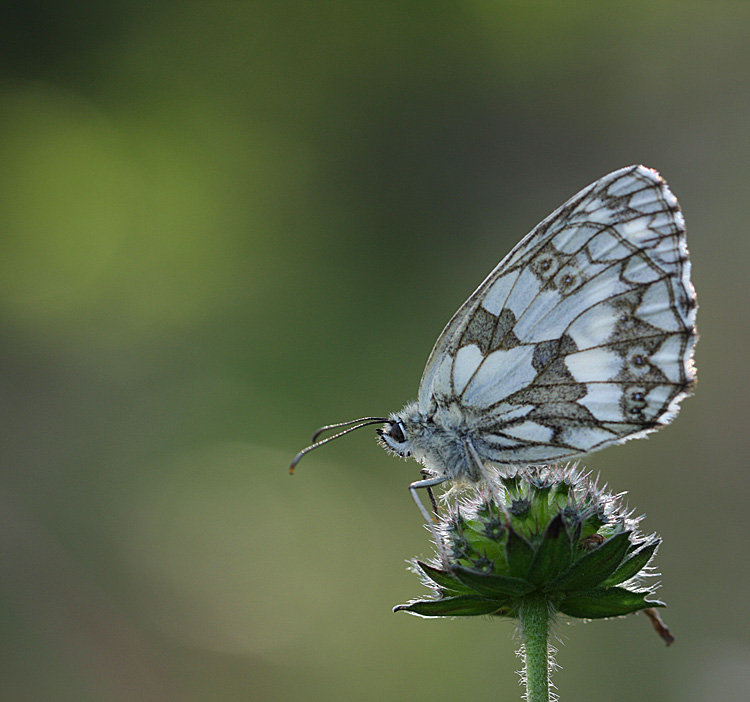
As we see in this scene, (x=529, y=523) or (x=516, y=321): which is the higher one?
(x=516, y=321)

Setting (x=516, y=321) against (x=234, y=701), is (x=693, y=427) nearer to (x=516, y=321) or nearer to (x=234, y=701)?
(x=234, y=701)

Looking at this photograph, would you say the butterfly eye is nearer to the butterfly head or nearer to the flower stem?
the butterfly head

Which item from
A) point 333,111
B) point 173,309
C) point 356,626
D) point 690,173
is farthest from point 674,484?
point 333,111

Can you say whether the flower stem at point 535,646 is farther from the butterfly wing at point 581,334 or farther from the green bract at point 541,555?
the butterfly wing at point 581,334

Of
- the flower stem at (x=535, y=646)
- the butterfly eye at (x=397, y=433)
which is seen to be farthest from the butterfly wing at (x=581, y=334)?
the flower stem at (x=535, y=646)

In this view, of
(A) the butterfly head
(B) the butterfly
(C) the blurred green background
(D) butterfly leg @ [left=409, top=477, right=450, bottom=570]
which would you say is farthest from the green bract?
(C) the blurred green background
